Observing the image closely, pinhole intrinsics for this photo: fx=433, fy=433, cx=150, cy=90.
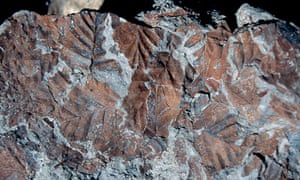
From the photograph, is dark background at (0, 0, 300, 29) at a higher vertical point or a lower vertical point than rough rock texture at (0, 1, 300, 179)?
higher

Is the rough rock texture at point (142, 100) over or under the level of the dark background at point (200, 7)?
under

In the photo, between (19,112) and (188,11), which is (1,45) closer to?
(19,112)

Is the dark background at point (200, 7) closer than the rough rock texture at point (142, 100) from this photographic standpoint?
No

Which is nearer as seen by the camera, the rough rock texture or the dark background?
the rough rock texture

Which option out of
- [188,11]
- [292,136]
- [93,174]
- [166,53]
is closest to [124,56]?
[166,53]

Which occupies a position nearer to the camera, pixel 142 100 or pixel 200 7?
pixel 142 100
